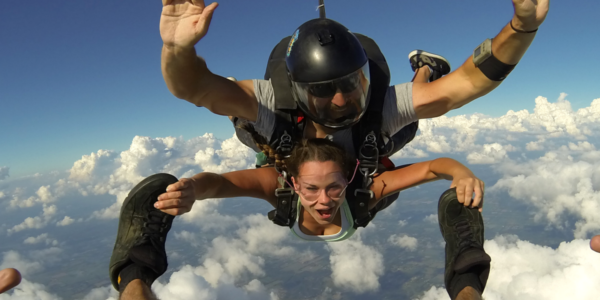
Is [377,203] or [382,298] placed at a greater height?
[377,203]

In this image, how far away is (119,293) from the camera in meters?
2.53

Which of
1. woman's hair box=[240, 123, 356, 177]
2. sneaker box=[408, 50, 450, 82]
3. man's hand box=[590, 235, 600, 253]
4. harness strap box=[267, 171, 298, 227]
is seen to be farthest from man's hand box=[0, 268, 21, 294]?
sneaker box=[408, 50, 450, 82]

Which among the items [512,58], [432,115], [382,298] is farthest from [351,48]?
[382,298]

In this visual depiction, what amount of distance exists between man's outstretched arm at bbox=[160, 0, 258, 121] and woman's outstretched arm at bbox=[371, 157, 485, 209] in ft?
4.97

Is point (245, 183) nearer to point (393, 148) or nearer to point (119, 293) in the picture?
point (119, 293)

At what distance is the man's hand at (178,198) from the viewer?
2439mm

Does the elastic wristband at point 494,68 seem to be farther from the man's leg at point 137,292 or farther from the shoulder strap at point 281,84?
the man's leg at point 137,292

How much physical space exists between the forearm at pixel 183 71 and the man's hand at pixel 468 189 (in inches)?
77.2

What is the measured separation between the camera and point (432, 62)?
4.23 m

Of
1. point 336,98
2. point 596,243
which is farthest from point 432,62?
point 596,243

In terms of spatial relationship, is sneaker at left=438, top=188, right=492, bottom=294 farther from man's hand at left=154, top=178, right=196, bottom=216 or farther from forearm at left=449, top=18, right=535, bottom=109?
man's hand at left=154, top=178, right=196, bottom=216

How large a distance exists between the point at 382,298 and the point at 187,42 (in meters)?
206

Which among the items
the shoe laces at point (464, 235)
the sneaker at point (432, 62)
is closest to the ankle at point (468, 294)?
the shoe laces at point (464, 235)

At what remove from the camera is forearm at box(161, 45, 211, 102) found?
2.17m
